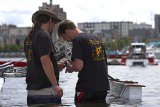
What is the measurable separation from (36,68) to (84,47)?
2.59ft

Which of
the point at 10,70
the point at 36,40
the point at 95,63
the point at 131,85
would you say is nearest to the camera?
the point at 36,40

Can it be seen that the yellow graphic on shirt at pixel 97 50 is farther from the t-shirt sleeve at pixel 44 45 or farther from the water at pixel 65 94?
the water at pixel 65 94

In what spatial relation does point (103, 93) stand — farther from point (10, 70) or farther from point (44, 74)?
point (10, 70)

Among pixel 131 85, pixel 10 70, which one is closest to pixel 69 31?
pixel 131 85

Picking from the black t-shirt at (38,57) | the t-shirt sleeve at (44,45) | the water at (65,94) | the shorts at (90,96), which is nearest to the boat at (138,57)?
the water at (65,94)

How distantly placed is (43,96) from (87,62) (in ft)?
2.77

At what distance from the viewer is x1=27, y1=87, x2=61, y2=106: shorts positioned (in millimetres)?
7648

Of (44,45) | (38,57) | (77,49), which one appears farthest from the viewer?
(77,49)

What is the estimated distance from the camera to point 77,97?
810 centimetres

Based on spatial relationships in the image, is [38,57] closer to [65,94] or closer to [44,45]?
[44,45]

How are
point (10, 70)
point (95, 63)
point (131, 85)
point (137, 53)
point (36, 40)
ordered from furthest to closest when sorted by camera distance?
1. point (137, 53)
2. point (10, 70)
3. point (131, 85)
4. point (95, 63)
5. point (36, 40)

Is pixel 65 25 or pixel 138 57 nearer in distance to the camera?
pixel 65 25

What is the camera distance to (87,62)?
25.6ft

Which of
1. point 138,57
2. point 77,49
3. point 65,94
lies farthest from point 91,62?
point 138,57
